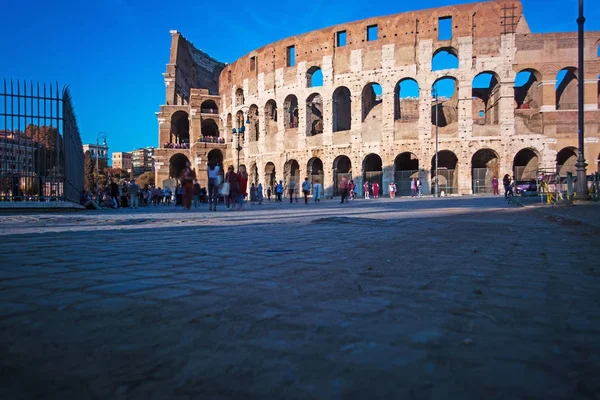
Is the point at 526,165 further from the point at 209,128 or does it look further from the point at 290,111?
the point at 209,128

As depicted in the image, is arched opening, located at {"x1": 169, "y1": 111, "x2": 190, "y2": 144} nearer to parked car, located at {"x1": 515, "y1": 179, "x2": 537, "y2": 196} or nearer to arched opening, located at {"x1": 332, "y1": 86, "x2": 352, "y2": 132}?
arched opening, located at {"x1": 332, "y1": 86, "x2": 352, "y2": 132}

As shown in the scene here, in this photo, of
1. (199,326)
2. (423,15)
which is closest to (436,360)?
(199,326)

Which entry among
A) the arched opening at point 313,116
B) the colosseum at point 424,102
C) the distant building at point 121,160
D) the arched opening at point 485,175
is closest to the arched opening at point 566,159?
the colosseum at point 424,102

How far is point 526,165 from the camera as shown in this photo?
30578mm

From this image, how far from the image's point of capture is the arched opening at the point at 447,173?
3044 cm

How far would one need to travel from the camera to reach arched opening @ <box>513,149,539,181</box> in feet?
95.1

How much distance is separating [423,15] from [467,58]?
4.58 meters

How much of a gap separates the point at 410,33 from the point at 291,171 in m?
15.0

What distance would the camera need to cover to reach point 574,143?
27734 millimetres

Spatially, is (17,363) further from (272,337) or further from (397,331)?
(397,331)

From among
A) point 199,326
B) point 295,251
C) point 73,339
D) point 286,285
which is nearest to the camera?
point 73,339

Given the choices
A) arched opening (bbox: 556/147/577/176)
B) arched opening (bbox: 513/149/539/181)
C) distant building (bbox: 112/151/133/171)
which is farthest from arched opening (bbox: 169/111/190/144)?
distant building (bbox: 112/151/133/171)

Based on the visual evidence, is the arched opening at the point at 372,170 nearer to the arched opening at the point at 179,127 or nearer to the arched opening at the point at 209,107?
the arched opening at the point at 209,107

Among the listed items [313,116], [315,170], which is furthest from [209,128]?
[315,170]
